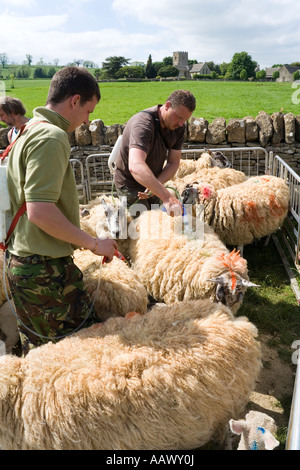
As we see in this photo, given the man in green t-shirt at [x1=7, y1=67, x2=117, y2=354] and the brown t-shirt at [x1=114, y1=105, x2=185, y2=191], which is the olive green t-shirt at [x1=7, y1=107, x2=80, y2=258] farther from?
the brown t-shirt at [x1=114, y1=105, x2=185, y2=191]

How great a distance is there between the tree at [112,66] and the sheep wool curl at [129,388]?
7549 centimetres

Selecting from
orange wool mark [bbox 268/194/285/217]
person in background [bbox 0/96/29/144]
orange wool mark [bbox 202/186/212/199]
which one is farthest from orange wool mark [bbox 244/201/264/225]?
person in background [bbox 0/96/29/144]

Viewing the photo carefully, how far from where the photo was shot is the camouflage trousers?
206cm

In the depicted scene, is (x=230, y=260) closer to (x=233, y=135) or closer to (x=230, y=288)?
(x=230, y=288)

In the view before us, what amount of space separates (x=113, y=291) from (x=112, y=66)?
260 ft

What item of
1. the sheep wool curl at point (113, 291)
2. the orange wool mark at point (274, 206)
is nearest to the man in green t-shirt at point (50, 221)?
the sheep wool curl at point (113, 291)

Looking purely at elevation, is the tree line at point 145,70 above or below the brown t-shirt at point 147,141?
above

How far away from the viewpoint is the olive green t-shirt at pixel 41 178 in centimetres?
175

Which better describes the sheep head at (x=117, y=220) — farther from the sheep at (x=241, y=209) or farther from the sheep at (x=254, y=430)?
the sheep at (x=254, y=430)

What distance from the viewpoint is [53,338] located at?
7.39 feet

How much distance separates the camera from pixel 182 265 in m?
3.36

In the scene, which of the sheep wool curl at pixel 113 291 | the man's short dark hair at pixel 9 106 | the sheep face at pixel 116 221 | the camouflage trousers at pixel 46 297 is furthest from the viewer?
the man's short dark hair at pixel 9 106
